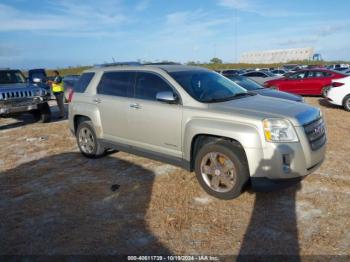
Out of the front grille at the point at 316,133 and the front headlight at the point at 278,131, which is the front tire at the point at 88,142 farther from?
the front grille at the point at 316,133

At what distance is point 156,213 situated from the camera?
13.9ft

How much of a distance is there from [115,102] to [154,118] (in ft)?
3.40

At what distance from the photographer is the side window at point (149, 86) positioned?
514cm

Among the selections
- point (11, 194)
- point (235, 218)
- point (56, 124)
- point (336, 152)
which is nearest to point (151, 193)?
point (235, 218)

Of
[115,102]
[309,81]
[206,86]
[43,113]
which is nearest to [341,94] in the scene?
[309,81]

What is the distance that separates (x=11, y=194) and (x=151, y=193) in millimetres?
2232

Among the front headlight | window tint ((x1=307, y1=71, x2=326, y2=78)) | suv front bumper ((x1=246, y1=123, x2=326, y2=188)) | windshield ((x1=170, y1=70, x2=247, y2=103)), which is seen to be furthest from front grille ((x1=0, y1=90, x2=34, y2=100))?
window tint ((x1=307, y1=71, x2=326, y2=78))

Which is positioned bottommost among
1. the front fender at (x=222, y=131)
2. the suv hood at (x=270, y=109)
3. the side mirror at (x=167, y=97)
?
the front fender at (x=222, y=131)

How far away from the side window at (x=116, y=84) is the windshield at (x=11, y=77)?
6.37 meters

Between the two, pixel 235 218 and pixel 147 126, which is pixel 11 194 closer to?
pixel 147 126

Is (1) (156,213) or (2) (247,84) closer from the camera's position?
(1) (156,213)

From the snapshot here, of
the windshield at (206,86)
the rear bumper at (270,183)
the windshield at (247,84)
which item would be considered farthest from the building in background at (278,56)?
the rear bumper at (270,183)

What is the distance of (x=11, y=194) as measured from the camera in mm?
5086

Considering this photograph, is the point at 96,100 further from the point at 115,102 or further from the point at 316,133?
the point at 316,133
